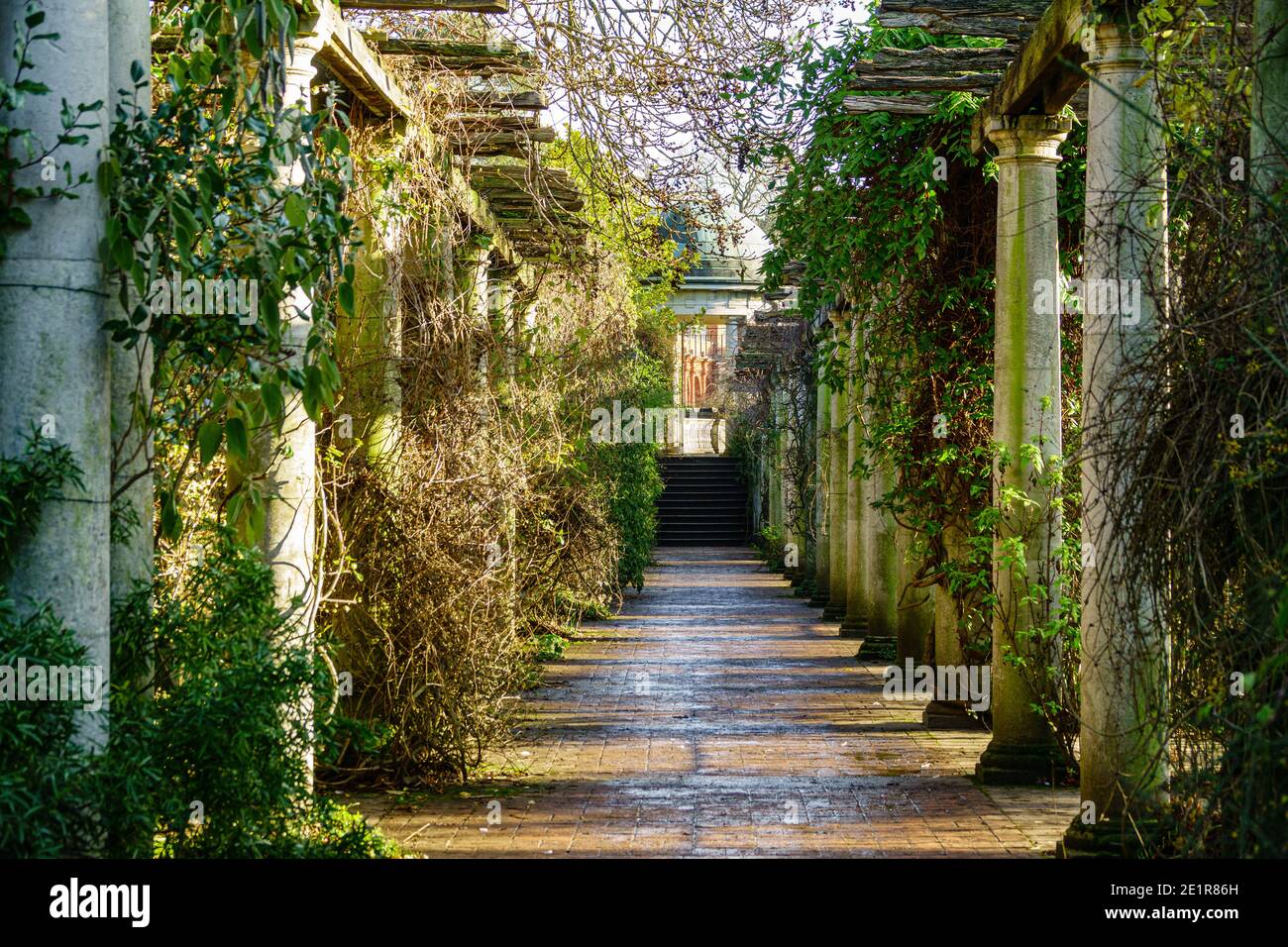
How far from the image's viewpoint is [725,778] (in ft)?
28.6

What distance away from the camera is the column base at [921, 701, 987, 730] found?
425 inches

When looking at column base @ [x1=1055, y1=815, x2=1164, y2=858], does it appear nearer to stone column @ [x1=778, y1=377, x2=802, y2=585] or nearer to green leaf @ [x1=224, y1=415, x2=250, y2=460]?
green leaf @ [x1=224, y1=415, x2=250, y2=460]

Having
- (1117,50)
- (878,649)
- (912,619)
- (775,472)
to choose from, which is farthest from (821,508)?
(1117,50)

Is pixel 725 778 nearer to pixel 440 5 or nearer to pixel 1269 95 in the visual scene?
pixel 440 5

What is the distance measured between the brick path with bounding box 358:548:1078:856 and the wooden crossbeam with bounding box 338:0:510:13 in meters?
3.95

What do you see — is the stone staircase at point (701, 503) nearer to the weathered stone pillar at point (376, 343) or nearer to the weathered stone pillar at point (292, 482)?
the weathered stone pillar at point (376, 343)

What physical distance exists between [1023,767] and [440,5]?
538 cm

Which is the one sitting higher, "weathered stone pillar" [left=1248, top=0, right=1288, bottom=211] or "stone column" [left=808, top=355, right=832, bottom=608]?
"weathered stone pillar" [left=1248, top=0, right=1288, bottom=211]

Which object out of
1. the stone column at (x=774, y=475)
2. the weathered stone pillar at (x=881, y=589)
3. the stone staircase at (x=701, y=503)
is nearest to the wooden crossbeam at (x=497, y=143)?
the weathered stone pillar at (x=881, y=589)

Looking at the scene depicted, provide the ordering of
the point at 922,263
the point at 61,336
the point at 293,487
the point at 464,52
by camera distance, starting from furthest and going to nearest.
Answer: the point at 922,263 < the point at 464,52 < the point at 293,487 < the point at 61,336

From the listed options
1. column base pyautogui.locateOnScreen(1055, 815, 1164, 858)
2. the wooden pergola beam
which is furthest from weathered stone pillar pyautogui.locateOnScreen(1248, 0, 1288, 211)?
column base pyautogui.locateOnScreen(1055, 815, 1164, 858)

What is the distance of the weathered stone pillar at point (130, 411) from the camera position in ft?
15.6

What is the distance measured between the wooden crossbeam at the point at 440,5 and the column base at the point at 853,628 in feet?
35.3

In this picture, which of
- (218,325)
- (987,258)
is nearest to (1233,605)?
(218,325)
